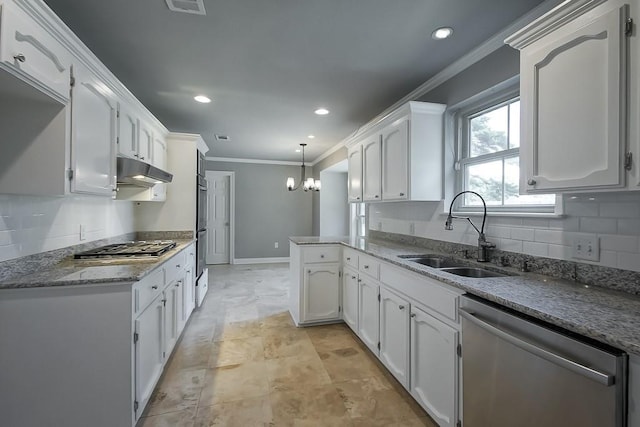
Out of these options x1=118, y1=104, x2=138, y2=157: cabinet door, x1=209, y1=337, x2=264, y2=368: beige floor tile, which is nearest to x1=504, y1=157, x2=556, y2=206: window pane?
x1=209, y1=337, x2=264, y2=368: beige floor tile

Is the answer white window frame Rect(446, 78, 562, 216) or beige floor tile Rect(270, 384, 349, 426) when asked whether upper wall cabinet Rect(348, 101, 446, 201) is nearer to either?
white window frame Rect(446, 78, 562, 216)

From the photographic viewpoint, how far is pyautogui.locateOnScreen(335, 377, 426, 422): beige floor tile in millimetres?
1848

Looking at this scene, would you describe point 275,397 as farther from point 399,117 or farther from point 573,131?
point 399,117

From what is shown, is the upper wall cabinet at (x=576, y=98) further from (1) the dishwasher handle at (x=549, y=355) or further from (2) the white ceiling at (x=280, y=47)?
(1) the dishwasher handle at (x=549, y=355)

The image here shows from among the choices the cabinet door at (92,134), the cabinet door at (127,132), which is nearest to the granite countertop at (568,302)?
the cabinet door at (92,134)

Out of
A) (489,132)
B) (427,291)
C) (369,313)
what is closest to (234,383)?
(369,313)

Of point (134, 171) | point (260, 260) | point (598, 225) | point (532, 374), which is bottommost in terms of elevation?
point (260, 260)

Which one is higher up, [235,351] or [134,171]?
[134,171]

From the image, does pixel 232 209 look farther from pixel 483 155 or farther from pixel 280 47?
pixel 483 155

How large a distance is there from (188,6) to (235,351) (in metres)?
2.62

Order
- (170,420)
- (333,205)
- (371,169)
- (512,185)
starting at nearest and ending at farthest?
(170,420), (512,185), (371,169), (333,205)

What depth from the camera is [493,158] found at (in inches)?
85.6

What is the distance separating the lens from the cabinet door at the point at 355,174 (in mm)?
3449

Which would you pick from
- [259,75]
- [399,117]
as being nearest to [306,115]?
[259,75]
